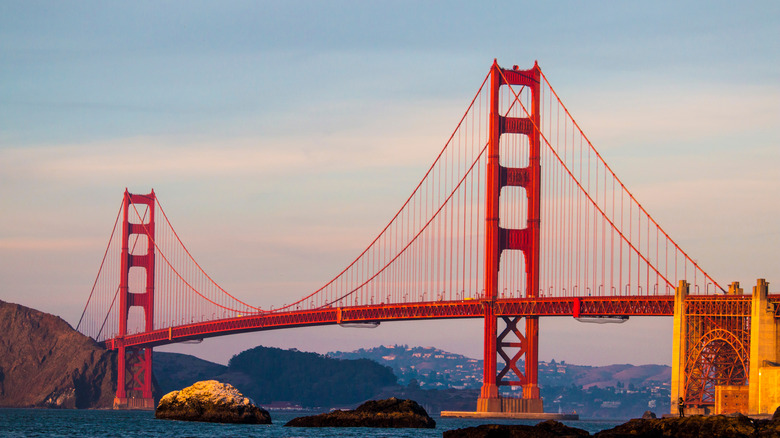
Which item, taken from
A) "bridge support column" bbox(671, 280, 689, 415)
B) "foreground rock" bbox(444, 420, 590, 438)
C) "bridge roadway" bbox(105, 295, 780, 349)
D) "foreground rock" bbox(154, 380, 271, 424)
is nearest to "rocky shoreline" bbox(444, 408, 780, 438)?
"foreground rock" bbox(444, 420, 590, 438)

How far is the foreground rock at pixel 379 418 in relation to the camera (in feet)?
236

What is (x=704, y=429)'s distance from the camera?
168 feet

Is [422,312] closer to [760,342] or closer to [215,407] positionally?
[215,407]

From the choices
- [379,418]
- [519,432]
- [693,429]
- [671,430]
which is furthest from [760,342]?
[519,432]

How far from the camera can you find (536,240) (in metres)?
88.4

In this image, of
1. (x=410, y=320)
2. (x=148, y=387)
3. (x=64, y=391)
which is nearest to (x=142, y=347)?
(x=148, y=387)

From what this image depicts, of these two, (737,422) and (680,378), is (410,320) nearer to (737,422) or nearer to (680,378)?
(680,378)

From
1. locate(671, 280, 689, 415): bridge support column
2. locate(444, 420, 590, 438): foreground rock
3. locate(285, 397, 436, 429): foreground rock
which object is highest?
locate(671, 280, 689, 415): bridge support column

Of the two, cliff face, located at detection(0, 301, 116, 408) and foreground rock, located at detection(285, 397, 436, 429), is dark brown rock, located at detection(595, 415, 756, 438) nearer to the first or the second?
foreground rock, located at detection(285, 397, 436, 429)

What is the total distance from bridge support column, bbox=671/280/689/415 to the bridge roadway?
773mm

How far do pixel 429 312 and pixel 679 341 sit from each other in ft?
70.0

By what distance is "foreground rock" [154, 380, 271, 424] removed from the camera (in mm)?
72125

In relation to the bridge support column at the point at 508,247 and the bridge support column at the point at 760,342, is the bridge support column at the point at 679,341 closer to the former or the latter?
the bridge support column at the point at 760,342

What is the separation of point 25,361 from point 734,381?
9288 cm
